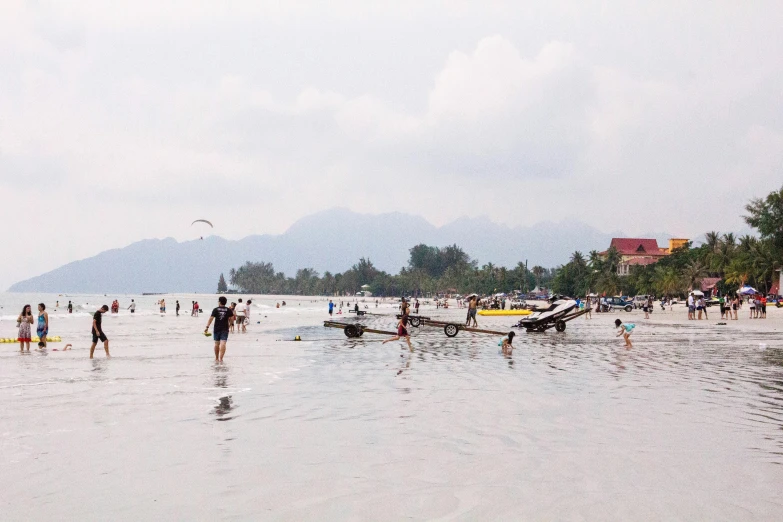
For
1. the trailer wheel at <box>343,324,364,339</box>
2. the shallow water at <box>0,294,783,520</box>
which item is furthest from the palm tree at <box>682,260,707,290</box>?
the shallow water at <box>0,294,783,520</box>

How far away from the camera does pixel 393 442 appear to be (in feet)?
29.6

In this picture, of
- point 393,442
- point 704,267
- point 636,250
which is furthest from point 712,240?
point 393,442

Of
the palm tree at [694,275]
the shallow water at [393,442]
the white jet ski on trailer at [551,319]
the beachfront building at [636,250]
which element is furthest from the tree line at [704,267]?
the shallow water at [393,442]

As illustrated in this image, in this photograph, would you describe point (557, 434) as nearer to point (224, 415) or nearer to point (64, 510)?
point (224, 415)

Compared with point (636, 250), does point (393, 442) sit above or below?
below

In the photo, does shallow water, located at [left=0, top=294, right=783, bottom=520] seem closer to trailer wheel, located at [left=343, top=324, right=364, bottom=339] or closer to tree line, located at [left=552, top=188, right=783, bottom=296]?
trailer wheel, located at [left=343, top=324, right=364, bottom=339]

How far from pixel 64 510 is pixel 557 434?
595 cm

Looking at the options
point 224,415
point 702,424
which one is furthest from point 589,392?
point 224,415

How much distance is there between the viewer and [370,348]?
24.4m

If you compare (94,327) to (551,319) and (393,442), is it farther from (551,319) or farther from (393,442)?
(551,319)

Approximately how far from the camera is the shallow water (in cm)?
646

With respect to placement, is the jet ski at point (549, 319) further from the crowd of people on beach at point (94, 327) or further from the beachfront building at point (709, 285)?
the beachfront building at point (709, 285)

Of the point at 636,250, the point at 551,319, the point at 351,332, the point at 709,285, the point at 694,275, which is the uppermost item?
the point at 636,250

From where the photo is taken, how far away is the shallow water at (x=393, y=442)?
646 centimetres
